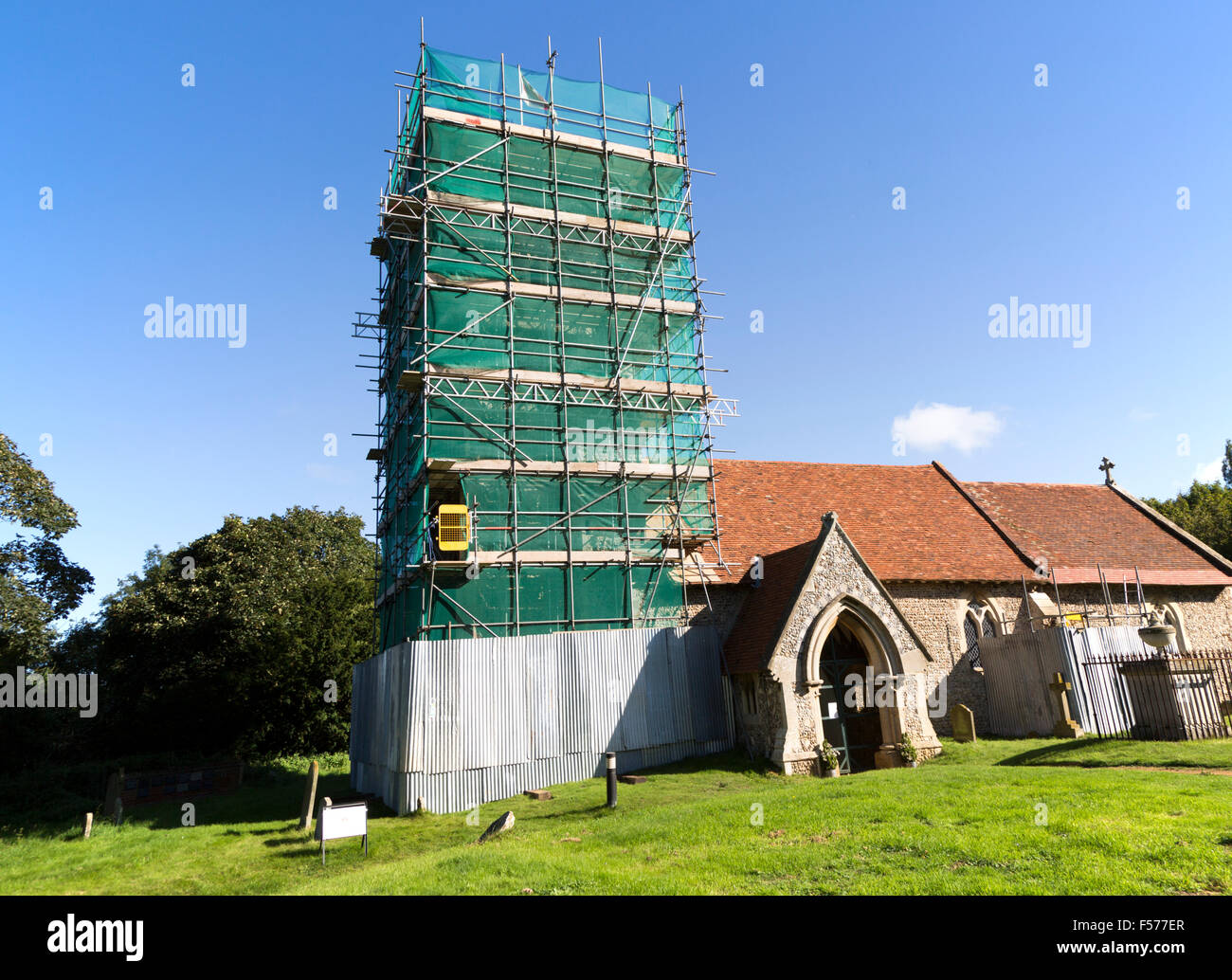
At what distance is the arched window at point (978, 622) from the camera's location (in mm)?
24177

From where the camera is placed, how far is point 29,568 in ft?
102

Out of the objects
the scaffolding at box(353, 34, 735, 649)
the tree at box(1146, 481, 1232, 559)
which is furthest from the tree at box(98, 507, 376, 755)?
the tree at box(1146, 481, 1232, 559)

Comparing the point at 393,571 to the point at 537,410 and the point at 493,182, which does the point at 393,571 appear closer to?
the point at 537,410

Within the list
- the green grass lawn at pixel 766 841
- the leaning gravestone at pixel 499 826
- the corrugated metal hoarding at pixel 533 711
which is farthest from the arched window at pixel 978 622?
the leaning gravestone at pixel 499 826

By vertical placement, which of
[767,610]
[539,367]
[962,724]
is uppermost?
[539,367]

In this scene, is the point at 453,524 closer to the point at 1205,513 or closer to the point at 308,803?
the point at 308,803

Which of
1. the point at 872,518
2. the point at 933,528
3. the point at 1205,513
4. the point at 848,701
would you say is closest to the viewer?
the point at 848,701

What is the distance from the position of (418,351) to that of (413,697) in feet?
36.8

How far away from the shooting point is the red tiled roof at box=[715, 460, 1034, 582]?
2425 cm

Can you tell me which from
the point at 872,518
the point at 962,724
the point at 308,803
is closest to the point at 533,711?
the point at 308,803

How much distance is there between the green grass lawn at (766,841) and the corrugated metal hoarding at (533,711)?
875 mm

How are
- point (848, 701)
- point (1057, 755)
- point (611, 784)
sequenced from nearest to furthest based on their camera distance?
1. point (611, 784)
2. point (1057, 755)
3. point (848, 701)

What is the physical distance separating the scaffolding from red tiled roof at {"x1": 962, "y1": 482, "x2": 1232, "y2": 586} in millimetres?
13696

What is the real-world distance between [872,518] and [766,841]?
18.2m
